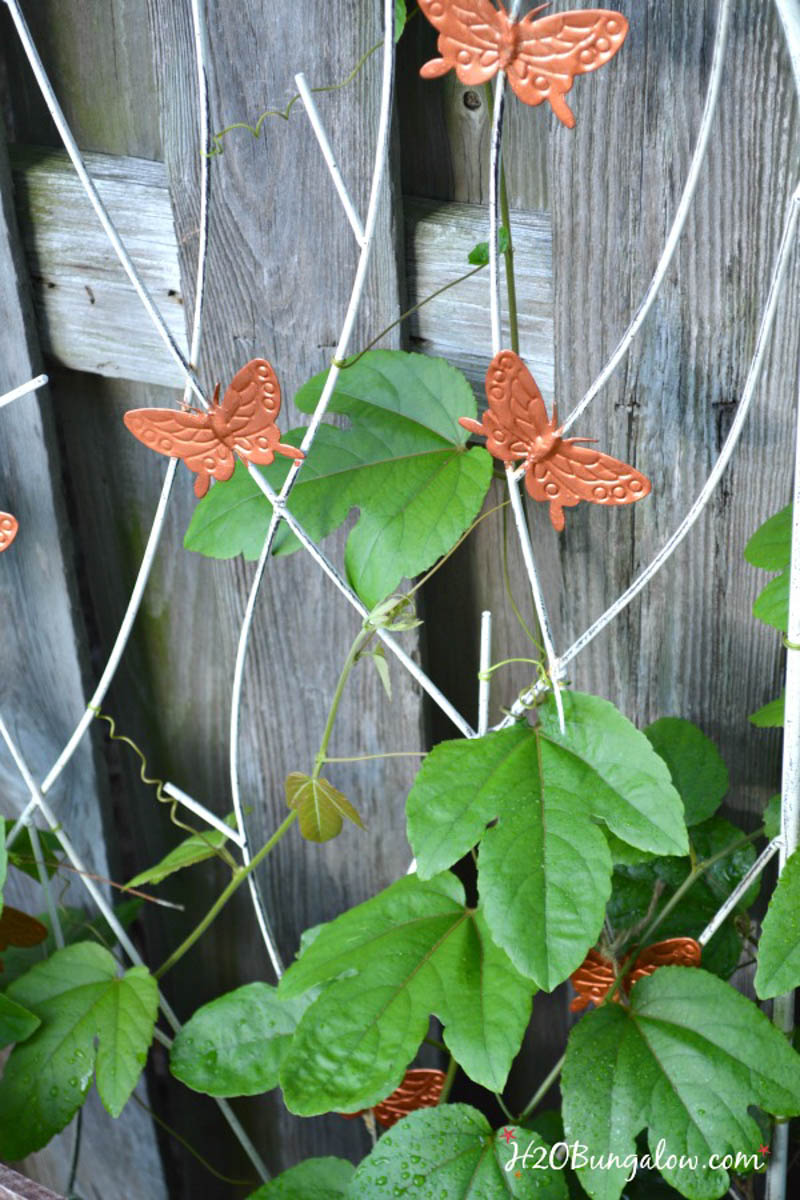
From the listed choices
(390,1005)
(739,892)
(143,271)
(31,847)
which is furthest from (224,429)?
(31,847)

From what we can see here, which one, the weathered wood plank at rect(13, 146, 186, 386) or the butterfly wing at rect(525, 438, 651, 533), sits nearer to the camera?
the butterfly wing at rect(525, 438, 651, 533)

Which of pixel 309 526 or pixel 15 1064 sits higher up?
pixel 309 526

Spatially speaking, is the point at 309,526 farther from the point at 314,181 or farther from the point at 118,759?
the point at 118,759

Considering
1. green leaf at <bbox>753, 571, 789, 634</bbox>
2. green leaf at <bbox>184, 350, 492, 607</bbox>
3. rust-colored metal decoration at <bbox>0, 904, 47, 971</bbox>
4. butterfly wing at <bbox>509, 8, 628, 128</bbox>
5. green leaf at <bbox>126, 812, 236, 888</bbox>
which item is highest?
butterfly wing at <bbox>509, 8, 628, 128</bbox>

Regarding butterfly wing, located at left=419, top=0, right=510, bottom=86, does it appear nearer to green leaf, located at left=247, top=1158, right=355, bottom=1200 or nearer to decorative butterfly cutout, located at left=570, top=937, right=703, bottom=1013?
decorative butterfly cutout, located at left=570, top=937, right=703, bottom=1013

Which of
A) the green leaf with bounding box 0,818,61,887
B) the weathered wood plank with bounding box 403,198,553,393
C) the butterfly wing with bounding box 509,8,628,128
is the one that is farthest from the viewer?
the green leaf with bounding box 0,818,61,887

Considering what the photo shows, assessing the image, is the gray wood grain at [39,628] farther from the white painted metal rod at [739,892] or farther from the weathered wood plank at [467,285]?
the white painted metal rod at [739,892]

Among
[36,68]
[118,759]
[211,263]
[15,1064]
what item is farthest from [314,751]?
[36,68]

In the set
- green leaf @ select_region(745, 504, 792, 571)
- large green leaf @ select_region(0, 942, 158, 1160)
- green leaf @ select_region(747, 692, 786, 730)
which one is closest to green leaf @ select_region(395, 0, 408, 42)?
green leaf @ select_region(745, 504, 792, 571)
